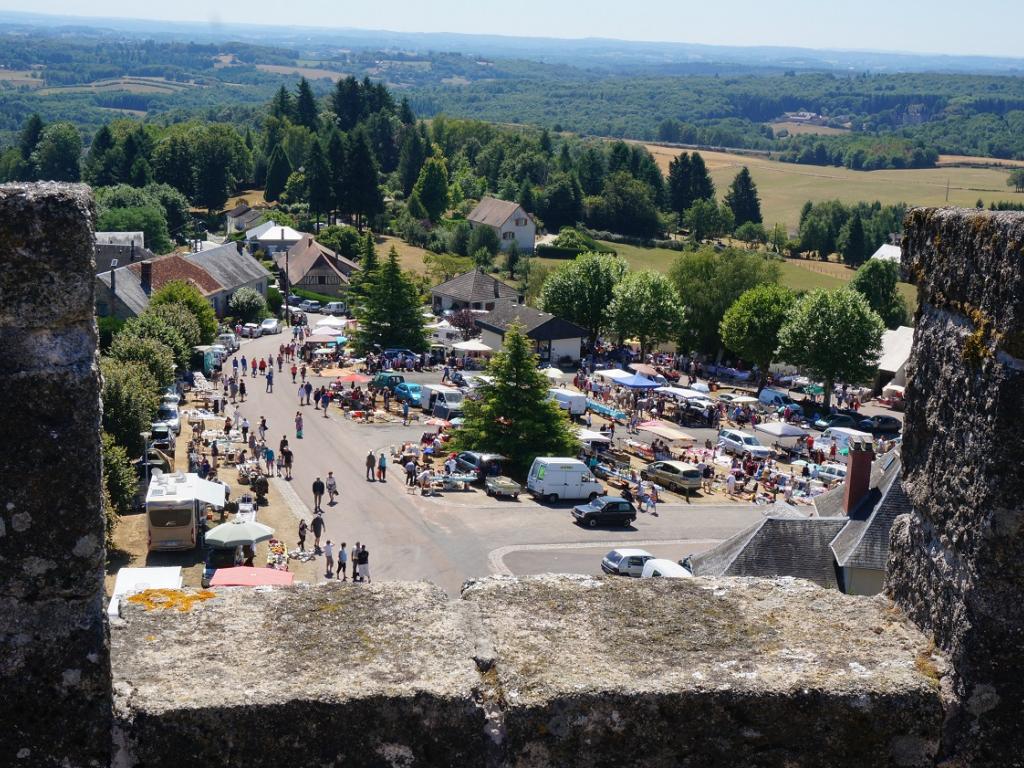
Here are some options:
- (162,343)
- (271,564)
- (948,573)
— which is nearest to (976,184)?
(162,343)

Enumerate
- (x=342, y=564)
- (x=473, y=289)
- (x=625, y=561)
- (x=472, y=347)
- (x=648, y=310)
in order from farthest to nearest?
1. (x=473, y=289)
2. (x=648, y=310)
3. (x=472, y=347)
4. (x=625, y=561)
5. (x=342, y=564)

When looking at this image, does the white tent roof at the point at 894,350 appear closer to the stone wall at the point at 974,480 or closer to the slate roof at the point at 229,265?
the slate roof at the point at 229,265

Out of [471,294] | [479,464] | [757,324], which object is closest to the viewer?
[479,464]

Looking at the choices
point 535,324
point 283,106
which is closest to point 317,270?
point 535,324

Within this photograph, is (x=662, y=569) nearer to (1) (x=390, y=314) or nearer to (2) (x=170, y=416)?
(2) (x=170, y=416)

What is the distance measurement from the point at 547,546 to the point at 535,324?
98.4 ft

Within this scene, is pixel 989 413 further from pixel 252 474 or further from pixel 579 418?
pixel 579 418

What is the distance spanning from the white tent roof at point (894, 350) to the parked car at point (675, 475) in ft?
71.9

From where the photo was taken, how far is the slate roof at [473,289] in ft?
233

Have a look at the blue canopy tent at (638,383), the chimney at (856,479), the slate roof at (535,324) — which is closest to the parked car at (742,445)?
the blue canopy tent at (638,383)

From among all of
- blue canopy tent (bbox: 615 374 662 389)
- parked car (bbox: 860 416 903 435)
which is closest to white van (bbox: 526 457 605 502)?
blue canopy tent (bbox: 615 374 662 389)

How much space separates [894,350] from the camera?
58.5 metres

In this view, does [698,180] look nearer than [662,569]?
No

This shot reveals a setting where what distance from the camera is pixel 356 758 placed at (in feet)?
12.5
